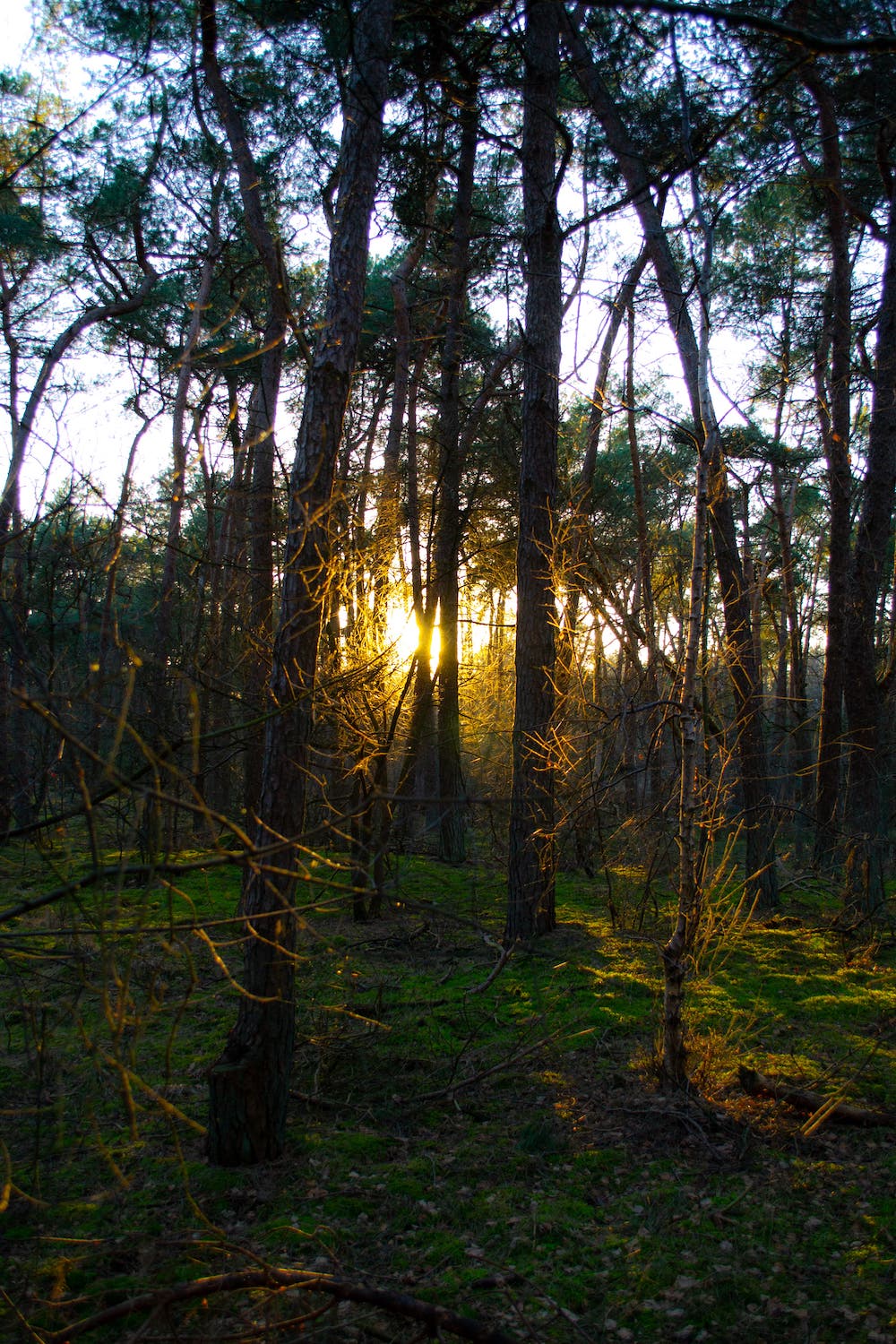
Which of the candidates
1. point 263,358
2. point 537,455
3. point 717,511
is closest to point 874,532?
point 717,511

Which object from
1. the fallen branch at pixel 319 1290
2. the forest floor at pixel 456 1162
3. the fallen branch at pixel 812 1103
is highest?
the fallen branch at pixel 319 1290

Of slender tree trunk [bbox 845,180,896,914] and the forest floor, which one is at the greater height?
slender tree trunk [bbox 845,180,896,914]

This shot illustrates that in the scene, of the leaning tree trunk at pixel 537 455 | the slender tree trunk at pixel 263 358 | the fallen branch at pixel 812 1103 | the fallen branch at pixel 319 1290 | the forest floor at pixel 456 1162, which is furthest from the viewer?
the leaning tree trunk at pixel 537 455

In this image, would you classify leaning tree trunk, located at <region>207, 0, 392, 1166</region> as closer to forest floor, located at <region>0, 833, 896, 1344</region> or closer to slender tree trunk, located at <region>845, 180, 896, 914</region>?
forest floor, located at <region>0, 833, 896, 1344</region>

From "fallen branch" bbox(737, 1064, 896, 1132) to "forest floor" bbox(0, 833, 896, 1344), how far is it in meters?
0.06

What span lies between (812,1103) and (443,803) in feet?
11.7

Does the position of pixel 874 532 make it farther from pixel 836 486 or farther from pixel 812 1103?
pixel 812 1103

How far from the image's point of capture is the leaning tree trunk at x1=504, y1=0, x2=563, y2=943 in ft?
22.9

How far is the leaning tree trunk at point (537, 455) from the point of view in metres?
6.97

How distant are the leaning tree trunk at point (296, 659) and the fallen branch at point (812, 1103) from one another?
7.67 ft

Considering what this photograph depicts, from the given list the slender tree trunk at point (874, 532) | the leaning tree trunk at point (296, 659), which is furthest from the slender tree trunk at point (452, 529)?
the leaning tree trunk at point (296, 659)

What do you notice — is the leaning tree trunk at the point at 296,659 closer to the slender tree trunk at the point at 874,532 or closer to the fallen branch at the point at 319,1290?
the fallen branch at the point at 319,1290

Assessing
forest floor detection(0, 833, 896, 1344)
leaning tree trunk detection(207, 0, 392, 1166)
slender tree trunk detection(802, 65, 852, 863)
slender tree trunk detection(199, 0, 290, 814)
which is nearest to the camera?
forest floor detection(0, 833, 896, 1344)

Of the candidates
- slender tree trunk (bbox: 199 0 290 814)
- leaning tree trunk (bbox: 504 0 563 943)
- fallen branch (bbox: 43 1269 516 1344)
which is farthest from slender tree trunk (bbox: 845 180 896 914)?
fallen branch (bbox: 43 1269 516 1344)
